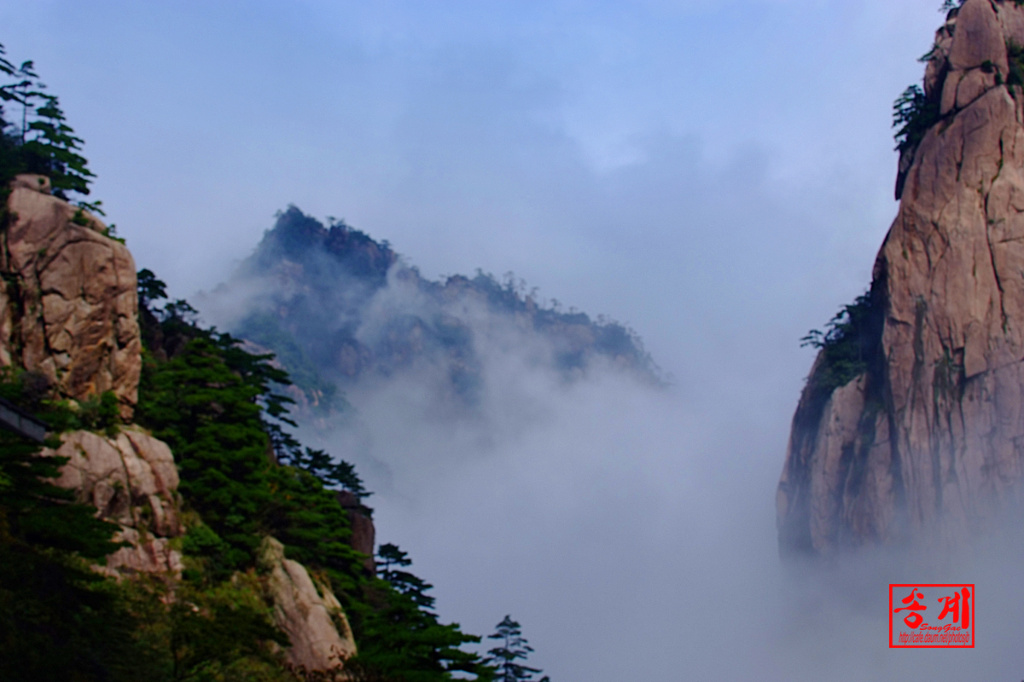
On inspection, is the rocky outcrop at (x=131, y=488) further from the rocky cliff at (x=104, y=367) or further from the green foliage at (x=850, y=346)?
the green foliage at (x=850, y=346)

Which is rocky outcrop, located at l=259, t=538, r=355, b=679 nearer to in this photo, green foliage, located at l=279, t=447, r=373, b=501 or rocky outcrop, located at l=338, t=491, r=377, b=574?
rocky outcrop, located at l=338, t=491, r=377, b=574

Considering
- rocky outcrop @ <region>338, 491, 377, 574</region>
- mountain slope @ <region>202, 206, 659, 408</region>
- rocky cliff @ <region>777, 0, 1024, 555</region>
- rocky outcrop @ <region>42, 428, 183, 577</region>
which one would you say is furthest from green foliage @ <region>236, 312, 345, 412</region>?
rocky outcrop @ <region>42, 428, 183, 577</region>

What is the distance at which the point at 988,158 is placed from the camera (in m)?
59.3

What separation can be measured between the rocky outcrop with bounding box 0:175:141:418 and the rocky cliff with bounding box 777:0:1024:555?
145 ft

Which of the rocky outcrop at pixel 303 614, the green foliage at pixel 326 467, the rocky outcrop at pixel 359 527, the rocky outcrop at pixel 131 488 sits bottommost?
the rocky outcrop at pixel 303 614

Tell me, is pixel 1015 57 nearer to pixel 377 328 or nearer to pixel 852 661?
pixel 852 661

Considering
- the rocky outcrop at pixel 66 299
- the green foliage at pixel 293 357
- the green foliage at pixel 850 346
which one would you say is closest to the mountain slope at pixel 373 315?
the green foliage at pixel 293 357

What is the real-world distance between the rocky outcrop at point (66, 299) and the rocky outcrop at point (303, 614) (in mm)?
8710

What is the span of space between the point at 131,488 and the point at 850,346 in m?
53.5

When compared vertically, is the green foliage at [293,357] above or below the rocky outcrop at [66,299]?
above

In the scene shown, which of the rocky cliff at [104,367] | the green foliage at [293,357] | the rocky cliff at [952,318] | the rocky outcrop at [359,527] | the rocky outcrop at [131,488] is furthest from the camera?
the green foliage at [293,357]

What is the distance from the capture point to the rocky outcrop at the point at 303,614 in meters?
37.7

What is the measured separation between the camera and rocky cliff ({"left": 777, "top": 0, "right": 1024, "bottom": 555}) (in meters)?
56.0

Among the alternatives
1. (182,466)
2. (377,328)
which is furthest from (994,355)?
(377,328)
